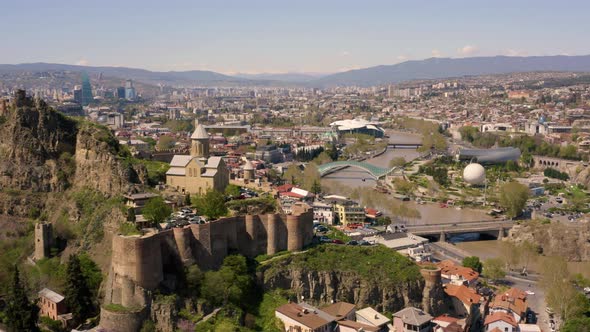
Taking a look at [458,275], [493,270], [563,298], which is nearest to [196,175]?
[458,275]

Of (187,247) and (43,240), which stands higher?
(187,247)

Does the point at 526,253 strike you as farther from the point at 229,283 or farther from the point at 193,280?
the point at 193,280

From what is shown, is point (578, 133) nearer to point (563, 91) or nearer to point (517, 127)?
point (517, 127)

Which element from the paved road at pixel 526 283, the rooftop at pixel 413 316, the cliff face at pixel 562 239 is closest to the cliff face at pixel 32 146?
the rooftop at pixel 413 316

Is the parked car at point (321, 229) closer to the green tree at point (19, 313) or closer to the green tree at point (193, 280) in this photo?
the green tree at point (193, 280)

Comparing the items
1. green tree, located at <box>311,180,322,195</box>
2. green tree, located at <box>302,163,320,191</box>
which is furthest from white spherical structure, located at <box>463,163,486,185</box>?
green tree, located at <box>311,180,322,195</box>

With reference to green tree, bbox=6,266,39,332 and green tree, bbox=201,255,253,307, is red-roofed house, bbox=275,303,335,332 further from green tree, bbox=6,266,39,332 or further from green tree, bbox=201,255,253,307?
green tree, bbox=6,266,39,332

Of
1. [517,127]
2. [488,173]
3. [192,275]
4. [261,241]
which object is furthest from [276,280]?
[517,127]
